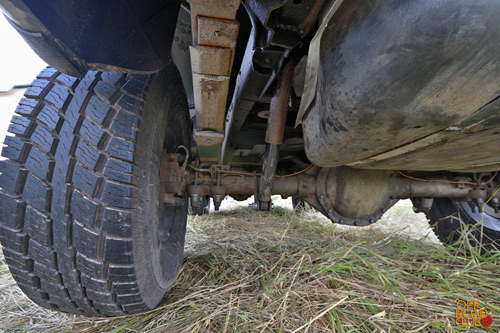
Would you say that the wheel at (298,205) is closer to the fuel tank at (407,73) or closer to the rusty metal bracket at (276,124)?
the rusty metal bracket at (276,124)

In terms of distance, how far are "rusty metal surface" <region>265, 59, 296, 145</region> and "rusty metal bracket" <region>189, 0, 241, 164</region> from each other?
199 millimetres

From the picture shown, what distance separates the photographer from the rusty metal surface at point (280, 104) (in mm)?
848

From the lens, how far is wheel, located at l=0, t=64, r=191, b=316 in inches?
27.3

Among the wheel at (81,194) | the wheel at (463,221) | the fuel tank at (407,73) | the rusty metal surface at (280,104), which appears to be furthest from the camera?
the wheel at (463,221)

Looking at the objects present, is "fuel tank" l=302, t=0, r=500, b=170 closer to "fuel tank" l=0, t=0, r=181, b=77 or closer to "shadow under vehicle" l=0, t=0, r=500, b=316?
"shadow under vehicle" l=0, t=0, r=500, b=316

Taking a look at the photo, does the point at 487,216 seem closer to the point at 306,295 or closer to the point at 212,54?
the point at 306,295

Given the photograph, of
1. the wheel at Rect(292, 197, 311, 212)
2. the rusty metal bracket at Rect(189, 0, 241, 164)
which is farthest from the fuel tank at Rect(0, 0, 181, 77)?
the wheel at Rect(292, 197, 311, 212)

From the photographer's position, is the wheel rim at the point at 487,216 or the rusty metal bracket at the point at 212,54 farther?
the wheel rim at the point at 487,216

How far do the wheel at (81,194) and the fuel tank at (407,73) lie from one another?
567mm

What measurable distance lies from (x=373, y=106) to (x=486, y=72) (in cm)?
18

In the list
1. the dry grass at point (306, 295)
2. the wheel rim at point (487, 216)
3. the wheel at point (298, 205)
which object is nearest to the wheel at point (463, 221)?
the wheel rim at point (487, 216)

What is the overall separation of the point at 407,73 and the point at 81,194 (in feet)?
2.74

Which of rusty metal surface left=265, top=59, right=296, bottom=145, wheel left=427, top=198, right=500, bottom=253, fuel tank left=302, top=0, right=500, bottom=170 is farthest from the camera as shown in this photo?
wheel left=427, top=198, right=500, bottom=253

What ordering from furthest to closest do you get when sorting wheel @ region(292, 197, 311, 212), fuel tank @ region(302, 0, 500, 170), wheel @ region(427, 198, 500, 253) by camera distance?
wheel @ region(292, 197, 311, 212)
wheel @ region(427, 198, 500, 253)
fuel tank @ region(302, 0, 500, 170)
